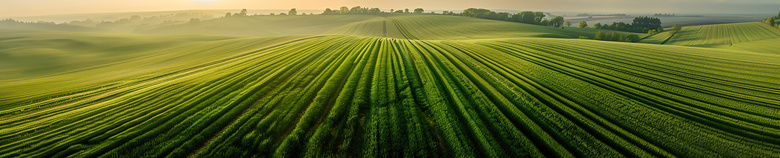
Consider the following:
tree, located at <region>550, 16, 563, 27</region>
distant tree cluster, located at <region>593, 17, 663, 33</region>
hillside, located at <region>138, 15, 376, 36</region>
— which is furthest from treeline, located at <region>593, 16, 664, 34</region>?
hillside, located at <region>138, 15, 376, 36</region>

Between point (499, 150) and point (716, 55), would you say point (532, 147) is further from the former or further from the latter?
point (716, 55)

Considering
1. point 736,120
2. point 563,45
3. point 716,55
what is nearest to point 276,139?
point 736,120

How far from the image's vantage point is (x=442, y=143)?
8.08m

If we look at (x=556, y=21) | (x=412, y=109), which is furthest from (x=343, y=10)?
(x=412, y=109)

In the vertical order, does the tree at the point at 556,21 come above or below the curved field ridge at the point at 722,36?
above

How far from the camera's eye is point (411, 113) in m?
10.1

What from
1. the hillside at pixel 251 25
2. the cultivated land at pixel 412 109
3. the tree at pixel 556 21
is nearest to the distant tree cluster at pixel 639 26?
the tree at pixel 556 21

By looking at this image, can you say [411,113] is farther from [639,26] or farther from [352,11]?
[352,11]

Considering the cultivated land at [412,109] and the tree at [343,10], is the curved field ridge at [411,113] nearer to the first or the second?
the cultivated land at [412,109]

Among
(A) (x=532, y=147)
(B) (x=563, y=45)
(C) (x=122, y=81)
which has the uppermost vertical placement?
(B) (x=563, y=45)

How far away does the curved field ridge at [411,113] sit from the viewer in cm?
783

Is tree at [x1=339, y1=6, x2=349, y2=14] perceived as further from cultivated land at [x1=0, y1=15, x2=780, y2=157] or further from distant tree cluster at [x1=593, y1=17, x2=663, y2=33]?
cultivated land at [x1=0, y1=15, x2=780, y2=157]

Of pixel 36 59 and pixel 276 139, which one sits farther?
pixel 36 59

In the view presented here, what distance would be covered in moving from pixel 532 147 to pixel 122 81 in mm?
22161
